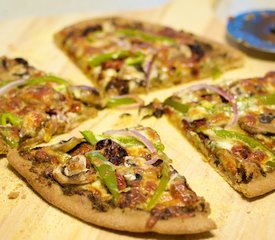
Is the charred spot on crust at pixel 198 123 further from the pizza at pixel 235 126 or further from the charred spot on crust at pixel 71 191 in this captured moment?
the charred spot on crust at pixel 71 191

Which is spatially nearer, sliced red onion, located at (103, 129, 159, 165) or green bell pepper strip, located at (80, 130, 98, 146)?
sliced red onion, located at (103, 129, 159, 165)

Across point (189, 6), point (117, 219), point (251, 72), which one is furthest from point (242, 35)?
point (117, 219)

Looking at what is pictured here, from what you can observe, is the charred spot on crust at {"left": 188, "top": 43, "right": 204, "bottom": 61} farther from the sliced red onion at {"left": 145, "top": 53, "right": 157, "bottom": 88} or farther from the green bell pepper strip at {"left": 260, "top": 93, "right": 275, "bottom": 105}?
the green bell pepper strip at {"left": 260, "top": 93, "right": 275, "bottom": 105}

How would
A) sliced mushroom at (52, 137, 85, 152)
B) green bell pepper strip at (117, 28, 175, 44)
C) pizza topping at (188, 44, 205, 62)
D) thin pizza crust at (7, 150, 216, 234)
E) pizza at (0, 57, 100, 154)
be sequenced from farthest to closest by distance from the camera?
green bell pepper strip at (117, 28, 175, 44) → pizza topping at (188, 44, 205, 62) → pizza at (0, 57, 100, 154) → sliced mushroom at (52, 137, 85, 152) → thin pizza crust at (7, 150, 216, 234)

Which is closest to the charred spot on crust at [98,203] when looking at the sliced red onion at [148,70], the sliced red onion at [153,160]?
the sliced red onion at [153,160]

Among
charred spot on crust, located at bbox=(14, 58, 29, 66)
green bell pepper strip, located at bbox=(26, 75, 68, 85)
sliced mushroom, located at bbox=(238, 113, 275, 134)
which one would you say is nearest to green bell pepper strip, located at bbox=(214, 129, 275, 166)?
sliced mushroom, located at bbox=(238, 113, 275, 134)

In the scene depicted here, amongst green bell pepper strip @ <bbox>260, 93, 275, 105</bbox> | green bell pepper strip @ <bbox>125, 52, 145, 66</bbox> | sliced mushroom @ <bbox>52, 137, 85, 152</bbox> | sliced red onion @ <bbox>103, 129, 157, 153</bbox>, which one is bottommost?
green bell pepper strip @ <bbox>260, 93, 275, 105</bbox>

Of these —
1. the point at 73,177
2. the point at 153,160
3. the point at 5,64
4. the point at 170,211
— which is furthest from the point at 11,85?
the point at 170,211
